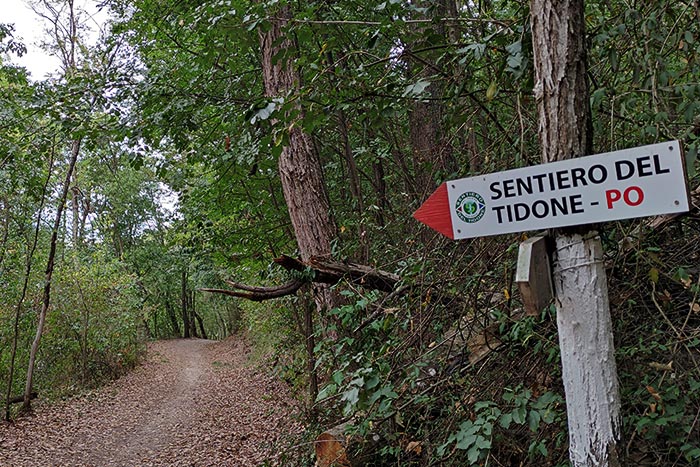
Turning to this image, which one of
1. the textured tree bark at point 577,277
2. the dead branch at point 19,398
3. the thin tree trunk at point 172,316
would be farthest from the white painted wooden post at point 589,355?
the thin tree trunk at point 172,316

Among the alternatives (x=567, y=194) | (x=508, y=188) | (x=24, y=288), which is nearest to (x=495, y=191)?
(x=508, y=188)

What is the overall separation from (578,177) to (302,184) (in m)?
3.85

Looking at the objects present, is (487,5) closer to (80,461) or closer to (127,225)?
(80,461)

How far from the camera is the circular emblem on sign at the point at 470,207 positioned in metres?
2.21

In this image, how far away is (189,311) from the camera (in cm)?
4059

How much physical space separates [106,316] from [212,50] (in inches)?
467

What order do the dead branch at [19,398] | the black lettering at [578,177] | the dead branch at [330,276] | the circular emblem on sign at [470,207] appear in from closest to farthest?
the black lettering at [578,177] → the circular emblem on sign at [470,207] → the dead branch at [330,276] → the dead branch at [19,398]

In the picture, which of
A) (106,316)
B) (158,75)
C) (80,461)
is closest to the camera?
(158,75)

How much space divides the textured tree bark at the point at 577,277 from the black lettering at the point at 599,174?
0.33ft

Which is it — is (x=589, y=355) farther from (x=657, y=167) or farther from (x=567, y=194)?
(x=657, y=167)

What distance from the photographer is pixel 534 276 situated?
6.44ft

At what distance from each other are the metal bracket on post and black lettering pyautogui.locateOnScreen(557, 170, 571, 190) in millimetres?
210

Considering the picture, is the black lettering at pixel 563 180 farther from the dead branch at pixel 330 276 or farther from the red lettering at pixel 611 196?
the dead branch at pixel 330 276

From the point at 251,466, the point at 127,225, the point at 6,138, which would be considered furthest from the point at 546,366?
the point at 127,225
